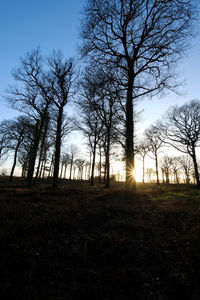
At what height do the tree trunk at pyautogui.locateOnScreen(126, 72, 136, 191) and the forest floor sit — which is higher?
the tree trunk at pyautogui.locateOnScreen(126, 72, 136, 191)

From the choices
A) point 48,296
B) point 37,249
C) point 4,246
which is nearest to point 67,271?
point 48,296

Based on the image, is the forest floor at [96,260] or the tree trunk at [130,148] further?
the tree trunk at [130,148]

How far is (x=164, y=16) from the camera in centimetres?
855

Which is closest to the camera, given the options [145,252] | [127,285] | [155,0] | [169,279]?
[127,285]

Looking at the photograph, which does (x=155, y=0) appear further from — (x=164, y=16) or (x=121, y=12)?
(x=121, y=12)

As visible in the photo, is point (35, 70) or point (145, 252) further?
point (35, 70)

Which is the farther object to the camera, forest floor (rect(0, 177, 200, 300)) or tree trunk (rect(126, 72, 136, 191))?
tree trunk (rect(126, 72, 136, 191))

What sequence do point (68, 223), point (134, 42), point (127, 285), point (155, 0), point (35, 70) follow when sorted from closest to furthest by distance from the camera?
1. point (127, 285)
2. point (68, 223)
3. point (155, 0)
4. point (134, 42)
5. point (35, 70)

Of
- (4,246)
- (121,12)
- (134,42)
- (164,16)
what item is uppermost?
(121,12)

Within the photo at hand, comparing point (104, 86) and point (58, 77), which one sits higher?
point (58, 77)

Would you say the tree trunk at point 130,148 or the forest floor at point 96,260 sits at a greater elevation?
the tree trunk at point 130,148

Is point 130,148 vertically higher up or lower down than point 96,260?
higher up

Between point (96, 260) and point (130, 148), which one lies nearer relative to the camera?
point (96, 260)

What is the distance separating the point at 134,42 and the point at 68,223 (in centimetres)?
1242
